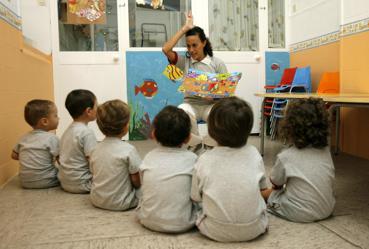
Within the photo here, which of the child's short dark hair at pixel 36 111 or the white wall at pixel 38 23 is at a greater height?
the white wall at pixel 38 23

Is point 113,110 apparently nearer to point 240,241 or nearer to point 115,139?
point 115,139

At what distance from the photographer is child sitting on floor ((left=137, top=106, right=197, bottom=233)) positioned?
1.60 metres

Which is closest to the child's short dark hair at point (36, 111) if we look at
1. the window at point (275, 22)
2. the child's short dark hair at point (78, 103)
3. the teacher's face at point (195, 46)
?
the child's short dark hair at point (78, 103)

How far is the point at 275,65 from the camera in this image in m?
4.95

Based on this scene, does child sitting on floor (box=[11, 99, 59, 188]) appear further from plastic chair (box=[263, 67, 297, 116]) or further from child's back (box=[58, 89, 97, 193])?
plastic chair (box=[263, 67, 297, 116])

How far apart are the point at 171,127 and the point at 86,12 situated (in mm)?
3349

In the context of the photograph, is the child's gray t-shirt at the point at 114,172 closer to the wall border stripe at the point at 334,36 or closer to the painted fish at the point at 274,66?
the wall border stripe at the point at 334,36

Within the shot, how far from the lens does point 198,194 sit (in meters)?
1.57

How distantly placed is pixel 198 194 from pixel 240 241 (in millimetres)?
263

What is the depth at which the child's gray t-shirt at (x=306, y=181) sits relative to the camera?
1694 millimetres

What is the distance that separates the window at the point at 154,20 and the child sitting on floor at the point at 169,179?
3140 millimetres

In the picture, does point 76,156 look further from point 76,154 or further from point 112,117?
point 112,117

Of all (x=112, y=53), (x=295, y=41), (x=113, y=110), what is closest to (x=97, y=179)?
(x=113, y=110)

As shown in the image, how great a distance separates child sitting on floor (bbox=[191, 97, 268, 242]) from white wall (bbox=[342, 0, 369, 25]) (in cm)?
220
